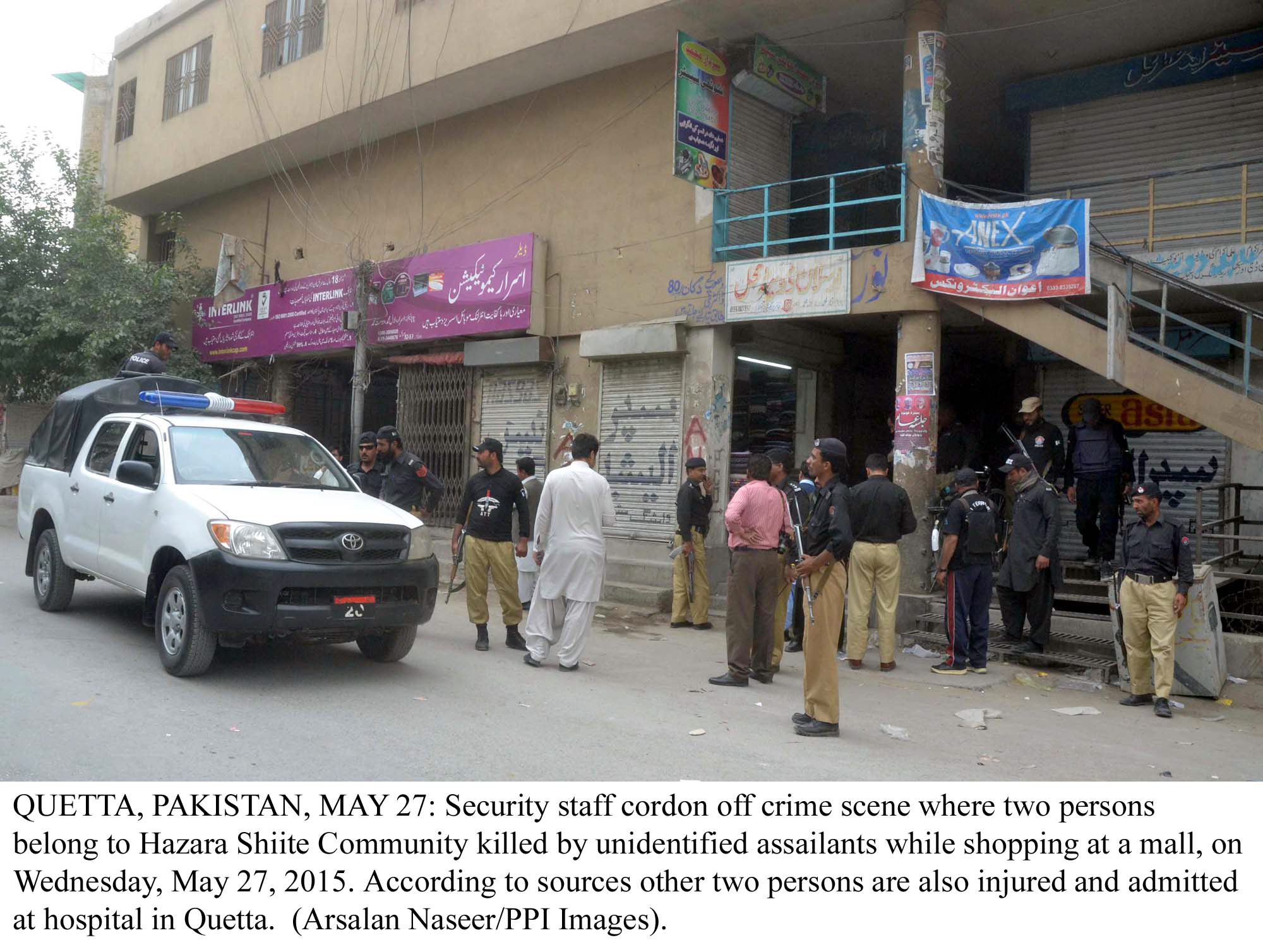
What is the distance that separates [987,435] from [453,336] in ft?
28.0

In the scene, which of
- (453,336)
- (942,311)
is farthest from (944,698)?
(453,336)

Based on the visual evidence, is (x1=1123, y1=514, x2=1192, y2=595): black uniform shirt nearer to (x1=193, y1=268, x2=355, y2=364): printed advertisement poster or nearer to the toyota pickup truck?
the toyota pickup truck

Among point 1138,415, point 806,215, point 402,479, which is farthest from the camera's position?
point 806,215

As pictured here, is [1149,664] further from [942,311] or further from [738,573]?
[942,311]

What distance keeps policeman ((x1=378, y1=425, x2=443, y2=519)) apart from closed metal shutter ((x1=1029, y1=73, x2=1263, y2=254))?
8278 millimetres

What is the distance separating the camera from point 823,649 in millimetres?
6051

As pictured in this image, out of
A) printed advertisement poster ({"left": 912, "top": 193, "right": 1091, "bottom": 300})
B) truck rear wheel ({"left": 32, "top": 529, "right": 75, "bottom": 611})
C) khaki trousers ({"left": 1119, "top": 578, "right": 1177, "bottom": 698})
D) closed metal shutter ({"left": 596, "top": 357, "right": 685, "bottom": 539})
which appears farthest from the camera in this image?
closed metal shutter ({"left": 596, "top": 357, "right": 685, "bottom": 539})

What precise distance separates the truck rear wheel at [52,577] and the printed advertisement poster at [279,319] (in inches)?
332

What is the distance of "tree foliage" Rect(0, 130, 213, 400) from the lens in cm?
1773

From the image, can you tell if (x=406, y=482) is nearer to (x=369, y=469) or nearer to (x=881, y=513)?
(x=369, y=469)

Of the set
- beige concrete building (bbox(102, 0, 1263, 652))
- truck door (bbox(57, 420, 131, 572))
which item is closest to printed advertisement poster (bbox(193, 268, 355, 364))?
beige concrete building (bbox(102, 0, 1263, 652))

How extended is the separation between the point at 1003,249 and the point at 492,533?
19.8 ft

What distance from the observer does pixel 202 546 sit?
6.26m

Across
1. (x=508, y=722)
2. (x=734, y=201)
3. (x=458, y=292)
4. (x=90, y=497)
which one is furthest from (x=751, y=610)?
(x=458, y=292)
